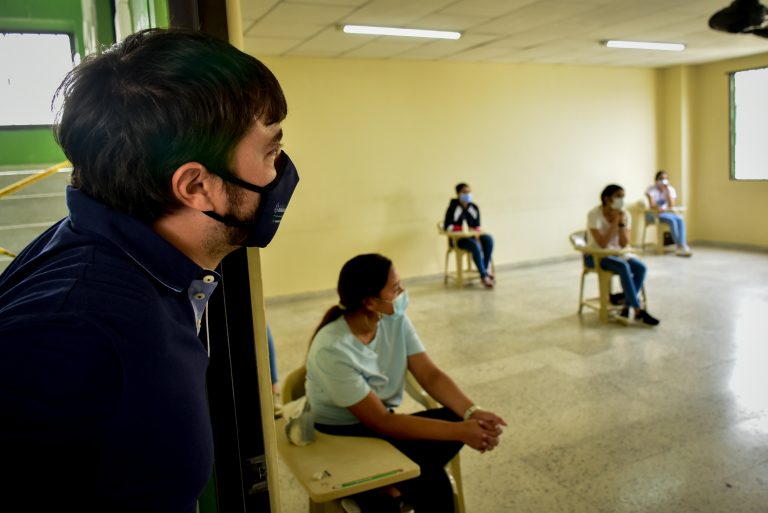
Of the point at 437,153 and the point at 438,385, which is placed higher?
the point at 437,153

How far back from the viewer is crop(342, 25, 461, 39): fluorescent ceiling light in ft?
18.7

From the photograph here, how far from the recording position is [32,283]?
28.6 inches

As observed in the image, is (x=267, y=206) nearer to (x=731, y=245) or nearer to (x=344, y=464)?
(x=344, y=464)

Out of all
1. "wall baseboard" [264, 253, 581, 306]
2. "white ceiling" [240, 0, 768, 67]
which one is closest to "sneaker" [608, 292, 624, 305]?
"white ceiling" [240, 0, 768, 67]

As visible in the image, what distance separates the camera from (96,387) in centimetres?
67

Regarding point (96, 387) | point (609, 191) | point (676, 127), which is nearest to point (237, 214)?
point (96, 387)

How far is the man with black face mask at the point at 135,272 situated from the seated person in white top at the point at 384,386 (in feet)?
3.59

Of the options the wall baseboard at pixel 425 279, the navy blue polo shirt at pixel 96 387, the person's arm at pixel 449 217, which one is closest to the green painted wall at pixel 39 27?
the navy blue polo shirt at pixel 96 387

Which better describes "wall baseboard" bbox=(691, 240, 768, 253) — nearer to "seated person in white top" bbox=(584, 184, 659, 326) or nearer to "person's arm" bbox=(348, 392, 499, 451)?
"seated person in white top" bbox=(584, 184, 659, 326)

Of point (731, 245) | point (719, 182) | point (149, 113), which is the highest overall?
point (149, 113)

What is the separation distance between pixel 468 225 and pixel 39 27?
588 centimetres

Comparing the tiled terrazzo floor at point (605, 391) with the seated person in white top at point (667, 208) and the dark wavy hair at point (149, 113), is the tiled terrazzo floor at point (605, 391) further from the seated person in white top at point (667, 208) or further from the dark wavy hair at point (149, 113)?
the dark wavy hair at point (149, 113)

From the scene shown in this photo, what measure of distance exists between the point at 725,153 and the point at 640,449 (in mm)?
7743

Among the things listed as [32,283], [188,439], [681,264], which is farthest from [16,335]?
[681,264]
